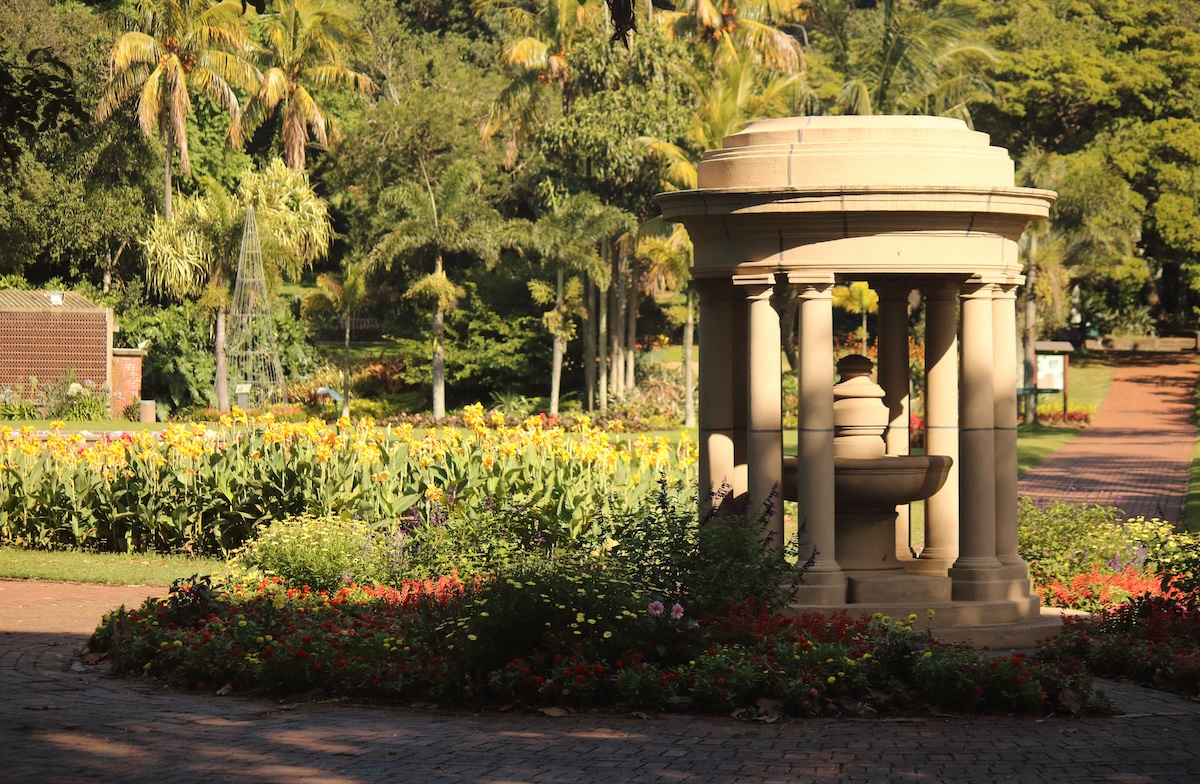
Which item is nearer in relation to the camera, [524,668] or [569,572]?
[524,668]

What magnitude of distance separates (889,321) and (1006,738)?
5.29 meters

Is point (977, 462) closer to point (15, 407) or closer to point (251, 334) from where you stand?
point (251, 334)

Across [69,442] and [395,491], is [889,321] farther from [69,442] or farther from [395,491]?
[69,442]

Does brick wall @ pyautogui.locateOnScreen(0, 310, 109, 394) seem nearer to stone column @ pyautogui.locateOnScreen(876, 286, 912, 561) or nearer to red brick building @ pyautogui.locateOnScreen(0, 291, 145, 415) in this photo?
red brick building @ pyautogui.locateOnScreen(0, 291, 145, 415)

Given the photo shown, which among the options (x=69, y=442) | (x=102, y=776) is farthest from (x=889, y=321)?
(x=69, y=442)

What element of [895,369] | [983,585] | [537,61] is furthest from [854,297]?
[983,585]

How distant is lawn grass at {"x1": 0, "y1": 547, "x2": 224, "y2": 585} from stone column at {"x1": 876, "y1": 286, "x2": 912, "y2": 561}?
605 cm

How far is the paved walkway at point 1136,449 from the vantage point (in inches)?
890

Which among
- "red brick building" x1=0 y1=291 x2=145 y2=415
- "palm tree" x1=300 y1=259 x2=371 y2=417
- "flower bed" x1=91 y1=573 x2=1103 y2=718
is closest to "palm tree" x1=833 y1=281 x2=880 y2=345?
"palm tree" x1=300 y1=259 x2=371 y2=417

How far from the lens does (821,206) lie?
991 centimetres

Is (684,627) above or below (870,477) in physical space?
below

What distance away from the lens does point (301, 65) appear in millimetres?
47375

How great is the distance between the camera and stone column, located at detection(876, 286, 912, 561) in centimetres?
1211

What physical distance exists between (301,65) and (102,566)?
35.5 meters
